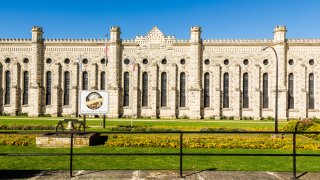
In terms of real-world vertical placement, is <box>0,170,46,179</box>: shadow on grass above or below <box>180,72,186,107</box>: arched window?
below

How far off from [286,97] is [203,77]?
1177cm

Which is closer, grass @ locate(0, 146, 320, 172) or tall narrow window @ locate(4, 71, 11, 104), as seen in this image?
grass @ locate(0, 146, 320, 172)

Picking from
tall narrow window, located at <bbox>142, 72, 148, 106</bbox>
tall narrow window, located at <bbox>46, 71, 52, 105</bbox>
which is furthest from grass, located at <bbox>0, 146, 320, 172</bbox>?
tall narrow window, located at <bbox>46, 71, 52, 105</bbox>

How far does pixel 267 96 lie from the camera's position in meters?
48.2

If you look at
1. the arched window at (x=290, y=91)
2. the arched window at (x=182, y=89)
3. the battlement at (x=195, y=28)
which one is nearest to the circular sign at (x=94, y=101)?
the arched window at (x=182, y=89)

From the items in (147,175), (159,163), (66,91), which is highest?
(66,91)

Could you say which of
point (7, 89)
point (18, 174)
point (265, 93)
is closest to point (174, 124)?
point (265, 93)

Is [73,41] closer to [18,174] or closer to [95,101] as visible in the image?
[95,101]

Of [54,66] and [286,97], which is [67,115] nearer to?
[54,66]

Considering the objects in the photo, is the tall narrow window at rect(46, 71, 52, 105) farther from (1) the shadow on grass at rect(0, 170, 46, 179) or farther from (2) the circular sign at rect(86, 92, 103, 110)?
(1) the shadow on grass at rect(0, 170, 46, 179)

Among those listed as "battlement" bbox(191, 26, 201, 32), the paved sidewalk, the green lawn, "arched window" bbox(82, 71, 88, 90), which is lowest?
the green lawn

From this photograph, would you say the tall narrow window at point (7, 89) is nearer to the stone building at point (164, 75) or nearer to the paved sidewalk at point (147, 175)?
the stone building at point (164, 75)

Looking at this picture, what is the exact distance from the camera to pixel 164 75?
164 feet

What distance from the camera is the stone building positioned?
47375mm
